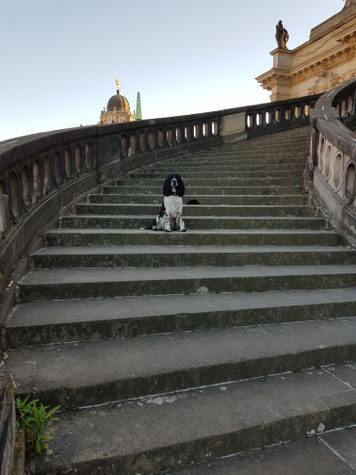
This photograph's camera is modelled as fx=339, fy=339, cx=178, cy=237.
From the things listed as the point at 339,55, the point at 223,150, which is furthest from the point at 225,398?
the point at 339,55

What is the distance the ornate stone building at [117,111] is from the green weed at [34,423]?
79.2 meters

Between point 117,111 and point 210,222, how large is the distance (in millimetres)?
78828

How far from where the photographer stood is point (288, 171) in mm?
7027

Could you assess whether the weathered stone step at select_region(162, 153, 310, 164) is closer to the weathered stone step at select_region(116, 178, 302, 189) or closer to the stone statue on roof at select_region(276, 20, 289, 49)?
the weathered stone step at select_region(116, 178, 302, 189)

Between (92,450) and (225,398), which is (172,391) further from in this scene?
(92,450)

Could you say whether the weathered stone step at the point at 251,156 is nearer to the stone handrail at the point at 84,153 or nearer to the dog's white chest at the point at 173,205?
the stone handrail at the point at 84,153

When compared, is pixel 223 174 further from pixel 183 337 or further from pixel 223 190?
pixel 183 337

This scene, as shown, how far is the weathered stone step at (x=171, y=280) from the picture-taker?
3.25 metres

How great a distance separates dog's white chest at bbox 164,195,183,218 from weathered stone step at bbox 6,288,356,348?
1.55m

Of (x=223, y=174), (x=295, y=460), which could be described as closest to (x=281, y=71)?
(x=223, y=174)

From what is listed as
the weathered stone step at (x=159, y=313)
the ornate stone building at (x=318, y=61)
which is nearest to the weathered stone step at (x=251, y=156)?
the weathered stone step at (x=159, y=313)

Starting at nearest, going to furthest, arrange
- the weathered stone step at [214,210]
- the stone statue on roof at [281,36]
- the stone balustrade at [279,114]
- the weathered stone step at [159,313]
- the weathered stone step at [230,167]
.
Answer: the weathered stone step at [159,313], the weathered stone step at [214,210], the weathered stone step at [230,167], the stone balustrade at [279,114], the stone statue on roof at [281,36]

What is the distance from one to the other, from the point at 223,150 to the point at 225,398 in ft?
26.8

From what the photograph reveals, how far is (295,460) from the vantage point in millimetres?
2066
